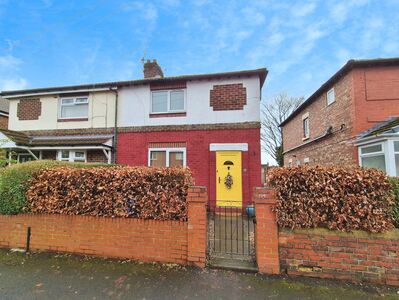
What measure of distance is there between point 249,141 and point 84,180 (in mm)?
6429

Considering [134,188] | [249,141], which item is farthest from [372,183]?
[249,141]

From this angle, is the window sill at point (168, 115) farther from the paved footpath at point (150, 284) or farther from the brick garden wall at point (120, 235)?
Answer: the paved footpath at point (150, 284)

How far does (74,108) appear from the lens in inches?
432

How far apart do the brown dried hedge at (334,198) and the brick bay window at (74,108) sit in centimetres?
1044

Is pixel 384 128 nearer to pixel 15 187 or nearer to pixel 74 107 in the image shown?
pixel 15 187

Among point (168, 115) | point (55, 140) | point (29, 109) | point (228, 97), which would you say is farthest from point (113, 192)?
point (29, 109)

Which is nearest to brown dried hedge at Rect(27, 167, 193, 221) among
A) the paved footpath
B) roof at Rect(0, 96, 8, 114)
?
the paved footpath

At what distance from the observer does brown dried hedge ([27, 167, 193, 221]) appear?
3918 millimetres

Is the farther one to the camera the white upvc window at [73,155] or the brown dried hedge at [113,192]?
the white upvc window at [73,155]

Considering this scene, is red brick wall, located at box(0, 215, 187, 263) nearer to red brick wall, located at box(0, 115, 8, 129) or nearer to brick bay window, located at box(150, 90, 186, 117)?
brick bay window, located at box(150, 90, 186, 117)

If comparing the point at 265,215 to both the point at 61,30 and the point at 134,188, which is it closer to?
the point at 134,188

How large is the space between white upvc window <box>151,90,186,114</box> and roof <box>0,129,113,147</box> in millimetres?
2658

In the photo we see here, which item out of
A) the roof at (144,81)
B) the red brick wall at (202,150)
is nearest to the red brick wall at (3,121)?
the roof at (144,81)

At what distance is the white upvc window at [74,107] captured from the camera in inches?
424
